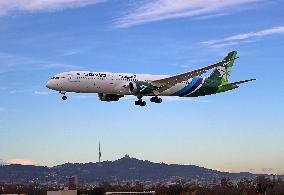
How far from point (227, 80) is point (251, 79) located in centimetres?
2501

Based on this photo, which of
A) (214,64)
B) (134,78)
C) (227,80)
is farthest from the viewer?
(227,80)

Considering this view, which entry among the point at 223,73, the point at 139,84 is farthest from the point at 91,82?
the point at 223,73

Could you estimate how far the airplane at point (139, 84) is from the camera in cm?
9312

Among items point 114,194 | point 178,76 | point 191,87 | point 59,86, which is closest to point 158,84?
point 178,76

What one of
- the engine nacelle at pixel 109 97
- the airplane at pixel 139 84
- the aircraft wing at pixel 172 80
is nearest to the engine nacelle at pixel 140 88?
the airplane at pixel 139 84

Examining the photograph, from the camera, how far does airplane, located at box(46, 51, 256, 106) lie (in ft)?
306

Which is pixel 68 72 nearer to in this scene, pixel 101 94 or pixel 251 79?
pixel 101 94

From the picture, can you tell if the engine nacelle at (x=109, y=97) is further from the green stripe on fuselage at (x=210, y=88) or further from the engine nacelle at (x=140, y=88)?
the green stripe on fuselage at (x=210, y=88)

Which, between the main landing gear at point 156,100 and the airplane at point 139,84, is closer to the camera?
the airplane at point 139,84

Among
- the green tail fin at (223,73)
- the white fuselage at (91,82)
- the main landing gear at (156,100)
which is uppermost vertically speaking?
the green tail fin at (223,73)

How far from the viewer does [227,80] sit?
121 meters

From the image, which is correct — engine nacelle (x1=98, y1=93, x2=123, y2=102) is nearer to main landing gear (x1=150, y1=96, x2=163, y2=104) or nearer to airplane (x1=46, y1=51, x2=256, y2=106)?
airplane (x1=46, y1=51, x2=256, y2=106)

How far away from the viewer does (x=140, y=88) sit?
317 ft

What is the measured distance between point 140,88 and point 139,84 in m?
0.64
